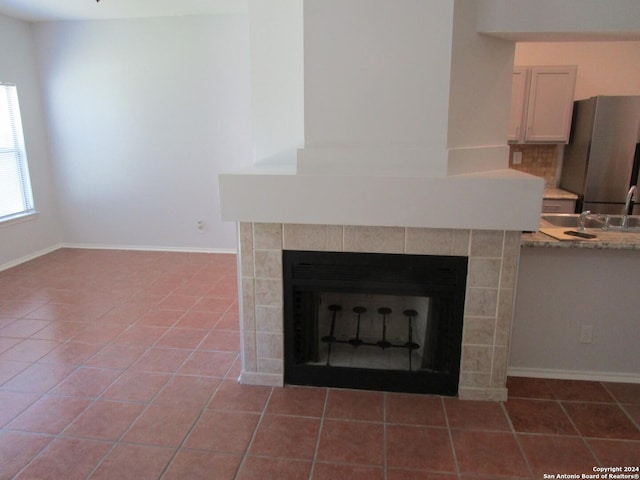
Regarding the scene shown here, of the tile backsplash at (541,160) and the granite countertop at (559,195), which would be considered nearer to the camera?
the granite countertop at (559,195)

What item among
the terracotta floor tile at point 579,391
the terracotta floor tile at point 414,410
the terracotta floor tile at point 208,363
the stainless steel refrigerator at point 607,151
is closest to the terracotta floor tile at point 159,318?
the terracotta floor tile at point 208,363

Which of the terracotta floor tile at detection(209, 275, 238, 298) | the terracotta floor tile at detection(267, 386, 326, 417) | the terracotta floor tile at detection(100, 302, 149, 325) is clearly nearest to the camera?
the terracotta floor tile at detection(267, 386, 326, 417)

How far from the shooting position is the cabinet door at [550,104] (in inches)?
168

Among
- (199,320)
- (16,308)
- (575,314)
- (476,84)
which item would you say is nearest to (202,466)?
(199,320)

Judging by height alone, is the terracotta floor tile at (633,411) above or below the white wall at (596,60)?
below

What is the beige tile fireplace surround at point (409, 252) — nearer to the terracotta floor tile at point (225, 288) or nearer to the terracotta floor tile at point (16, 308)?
the terracotta floor tile at point (225, 288)

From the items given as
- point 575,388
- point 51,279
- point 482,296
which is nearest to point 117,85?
point 51,279

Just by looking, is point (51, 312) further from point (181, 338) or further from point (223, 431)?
point (223, 431)

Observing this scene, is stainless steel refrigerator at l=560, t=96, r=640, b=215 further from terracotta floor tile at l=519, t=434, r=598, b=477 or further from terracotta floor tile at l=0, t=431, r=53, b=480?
terracotta floor tile at l=0, t=431, r=53, b=480

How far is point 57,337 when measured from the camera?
3.29 metres

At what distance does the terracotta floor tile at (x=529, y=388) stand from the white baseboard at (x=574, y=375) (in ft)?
0.12

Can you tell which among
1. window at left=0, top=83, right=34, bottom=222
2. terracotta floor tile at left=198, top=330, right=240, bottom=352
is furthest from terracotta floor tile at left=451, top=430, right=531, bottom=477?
window at left=0, top=83, right=34, bottom=222

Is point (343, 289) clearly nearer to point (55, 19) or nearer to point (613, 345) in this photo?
point (613, 345)

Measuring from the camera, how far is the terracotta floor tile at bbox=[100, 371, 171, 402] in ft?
8.41
